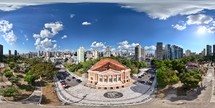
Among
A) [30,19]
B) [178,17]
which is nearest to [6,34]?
[30,19]

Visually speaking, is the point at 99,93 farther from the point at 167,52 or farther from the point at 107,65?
the point at 167,52

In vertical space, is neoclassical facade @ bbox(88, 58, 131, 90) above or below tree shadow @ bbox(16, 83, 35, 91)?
above

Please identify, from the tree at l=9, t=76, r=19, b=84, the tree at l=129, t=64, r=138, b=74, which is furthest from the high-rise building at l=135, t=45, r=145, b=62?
the tree at l=9, t=76, r=19, b=84

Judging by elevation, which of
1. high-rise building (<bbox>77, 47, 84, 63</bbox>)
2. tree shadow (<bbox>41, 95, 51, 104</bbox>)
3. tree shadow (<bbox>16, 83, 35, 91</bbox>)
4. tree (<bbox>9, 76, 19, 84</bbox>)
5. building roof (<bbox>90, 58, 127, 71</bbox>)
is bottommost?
tree shadow (<bbox>41, 95, 51, 104</bbox>)

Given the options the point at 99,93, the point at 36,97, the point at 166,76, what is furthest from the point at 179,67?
the point at 36,97

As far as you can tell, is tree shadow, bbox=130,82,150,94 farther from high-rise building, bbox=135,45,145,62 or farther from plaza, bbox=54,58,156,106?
high-rise building, bbox=135,45,145,62

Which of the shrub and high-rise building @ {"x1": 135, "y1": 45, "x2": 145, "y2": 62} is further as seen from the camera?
the shrub
